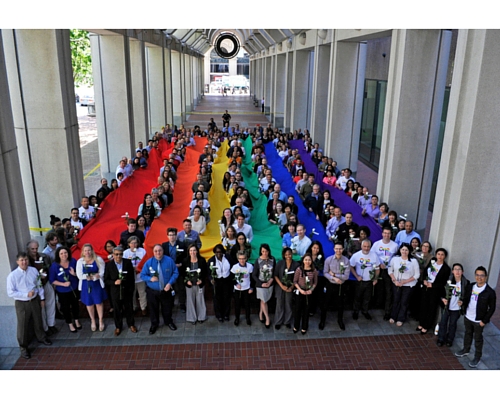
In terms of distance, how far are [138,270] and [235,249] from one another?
182 centimetres

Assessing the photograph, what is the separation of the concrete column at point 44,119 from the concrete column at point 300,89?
Answer: 53.3ft

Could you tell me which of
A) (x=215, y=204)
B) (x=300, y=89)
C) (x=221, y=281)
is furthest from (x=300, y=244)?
(x=300, y=89)

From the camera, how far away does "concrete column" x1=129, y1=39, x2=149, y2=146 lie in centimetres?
1944

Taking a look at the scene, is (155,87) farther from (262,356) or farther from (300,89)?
(262,356)

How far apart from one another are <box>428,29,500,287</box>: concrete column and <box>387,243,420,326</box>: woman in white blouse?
0.75 m

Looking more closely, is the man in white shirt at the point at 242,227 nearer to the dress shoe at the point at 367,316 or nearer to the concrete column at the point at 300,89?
the dress shoe at the point at 367,316

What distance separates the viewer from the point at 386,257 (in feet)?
27.5

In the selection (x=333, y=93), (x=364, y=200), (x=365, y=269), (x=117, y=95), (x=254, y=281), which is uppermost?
(x=333, y=93)

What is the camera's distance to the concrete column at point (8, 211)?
23.9ft

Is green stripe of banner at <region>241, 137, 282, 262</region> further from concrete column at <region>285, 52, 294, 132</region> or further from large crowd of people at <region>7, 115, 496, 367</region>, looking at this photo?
concrete column at <region>285, 52, 294, 132</region>

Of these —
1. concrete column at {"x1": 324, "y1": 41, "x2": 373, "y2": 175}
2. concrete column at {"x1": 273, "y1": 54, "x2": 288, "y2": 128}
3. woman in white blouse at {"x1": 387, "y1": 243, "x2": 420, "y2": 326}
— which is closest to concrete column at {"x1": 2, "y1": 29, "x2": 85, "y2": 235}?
woman in white blouse at {"x1": 387, "y1": 243, "x2": 420, "y2": 326}

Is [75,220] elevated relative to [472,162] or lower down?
lower down

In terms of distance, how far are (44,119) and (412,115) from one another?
8.75m

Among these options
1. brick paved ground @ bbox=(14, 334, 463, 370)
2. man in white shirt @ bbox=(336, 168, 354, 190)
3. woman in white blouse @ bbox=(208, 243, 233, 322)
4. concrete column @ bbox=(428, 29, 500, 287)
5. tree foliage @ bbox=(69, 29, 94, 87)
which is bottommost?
brick paved ground @ bbox=(14, 334, 463, 370)
